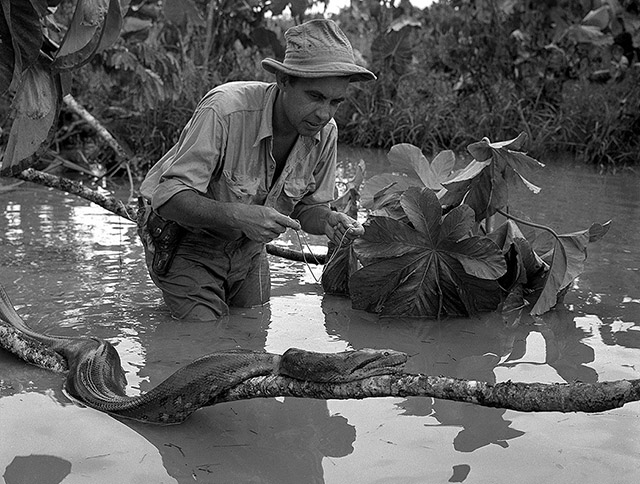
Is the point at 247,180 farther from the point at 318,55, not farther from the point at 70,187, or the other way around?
the point at 70,187

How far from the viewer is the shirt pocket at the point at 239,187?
13.0 ft

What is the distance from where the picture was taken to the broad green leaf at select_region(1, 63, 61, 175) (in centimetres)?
285

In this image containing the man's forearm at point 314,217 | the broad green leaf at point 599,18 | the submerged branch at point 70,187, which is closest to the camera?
the man's forearm at point 314,217

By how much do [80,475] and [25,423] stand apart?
47 cm

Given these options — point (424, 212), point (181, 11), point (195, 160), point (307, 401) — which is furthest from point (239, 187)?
point (181, 11)

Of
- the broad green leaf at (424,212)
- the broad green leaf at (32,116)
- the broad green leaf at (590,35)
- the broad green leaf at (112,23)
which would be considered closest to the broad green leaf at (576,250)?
the broad green leaf at (424,212)

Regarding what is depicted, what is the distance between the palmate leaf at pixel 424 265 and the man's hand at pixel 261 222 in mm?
800

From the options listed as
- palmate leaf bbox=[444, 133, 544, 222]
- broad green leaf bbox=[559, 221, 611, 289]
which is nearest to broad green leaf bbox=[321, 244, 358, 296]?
palmate leaf bbox=[444, 133, 544, 222]

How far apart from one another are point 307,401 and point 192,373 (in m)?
0.51

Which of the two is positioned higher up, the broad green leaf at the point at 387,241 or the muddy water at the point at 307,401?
the broad green leaf at the point at 387,241

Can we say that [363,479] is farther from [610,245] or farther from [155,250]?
[610,245]

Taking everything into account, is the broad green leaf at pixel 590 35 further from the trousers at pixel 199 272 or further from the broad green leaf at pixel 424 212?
the trousers at pixel 199 272

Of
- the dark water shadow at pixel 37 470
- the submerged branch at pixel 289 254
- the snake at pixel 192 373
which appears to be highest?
the snake at pixel 192 373

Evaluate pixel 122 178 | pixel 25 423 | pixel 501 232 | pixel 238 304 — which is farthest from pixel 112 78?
pixel 25 423
